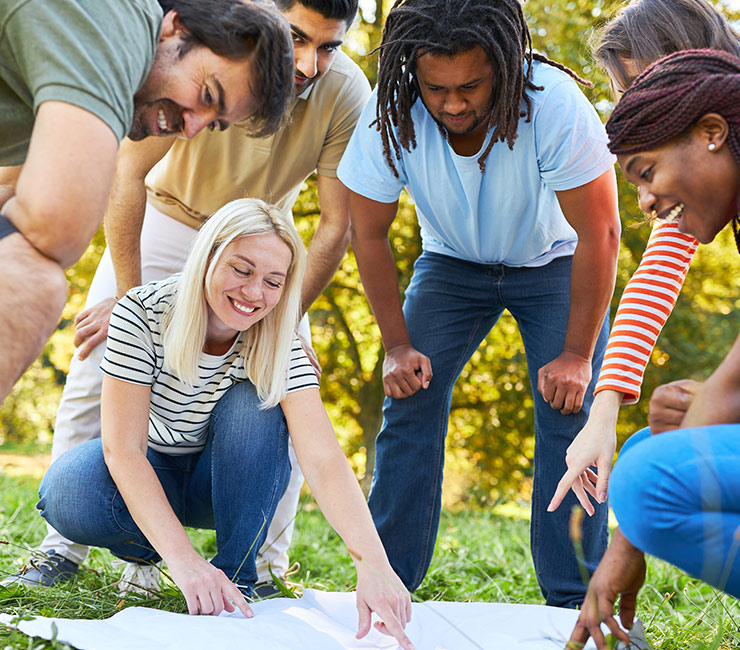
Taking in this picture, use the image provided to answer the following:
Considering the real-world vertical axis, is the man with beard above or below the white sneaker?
above

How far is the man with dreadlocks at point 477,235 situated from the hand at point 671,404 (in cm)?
85

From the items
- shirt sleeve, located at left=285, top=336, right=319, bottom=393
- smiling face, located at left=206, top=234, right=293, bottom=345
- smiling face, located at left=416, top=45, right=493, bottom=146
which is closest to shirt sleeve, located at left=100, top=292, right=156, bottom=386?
smiling face, located at left=206, top=234, right=293, bottom=345

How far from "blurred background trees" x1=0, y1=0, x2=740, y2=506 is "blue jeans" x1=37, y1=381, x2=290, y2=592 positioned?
14.2 ft

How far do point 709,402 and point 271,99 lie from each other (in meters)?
1.03

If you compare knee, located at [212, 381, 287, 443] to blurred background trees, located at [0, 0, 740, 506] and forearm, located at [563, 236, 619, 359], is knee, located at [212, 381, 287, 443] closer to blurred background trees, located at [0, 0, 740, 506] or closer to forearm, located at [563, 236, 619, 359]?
forearm, located at [563, 236, 619, 359]

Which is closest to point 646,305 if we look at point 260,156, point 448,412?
point 448,412

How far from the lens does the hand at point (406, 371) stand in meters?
2.69

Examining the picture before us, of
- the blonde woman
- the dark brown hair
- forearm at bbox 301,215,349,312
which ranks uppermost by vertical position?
the dark brown hair

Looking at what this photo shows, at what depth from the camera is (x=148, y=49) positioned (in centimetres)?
147

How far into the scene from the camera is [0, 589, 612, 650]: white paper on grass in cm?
180

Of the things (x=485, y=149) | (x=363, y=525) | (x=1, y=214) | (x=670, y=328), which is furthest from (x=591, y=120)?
(x=670, y=328)

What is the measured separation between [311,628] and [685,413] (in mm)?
1051

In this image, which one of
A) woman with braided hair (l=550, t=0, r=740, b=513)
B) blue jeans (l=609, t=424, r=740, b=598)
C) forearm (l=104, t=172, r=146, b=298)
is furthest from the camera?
forearm (l=104, t=172, r=146, b=298)

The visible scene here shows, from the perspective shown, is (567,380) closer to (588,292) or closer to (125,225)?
(588,292)
